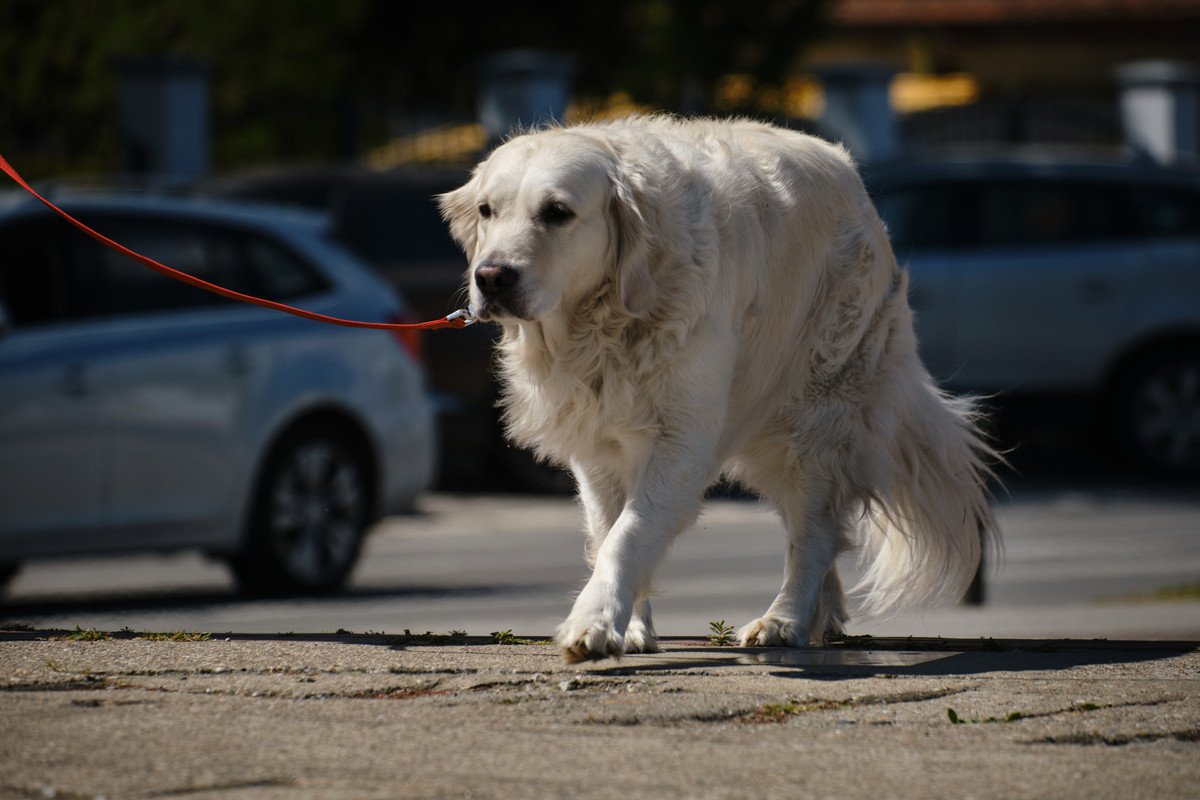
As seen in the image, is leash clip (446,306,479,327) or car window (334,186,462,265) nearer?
leash clip (446,306,479,327)

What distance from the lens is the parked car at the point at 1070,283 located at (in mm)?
12977

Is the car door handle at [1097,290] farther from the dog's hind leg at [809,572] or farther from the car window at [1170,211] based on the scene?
the dog's hind leg at [809,572]

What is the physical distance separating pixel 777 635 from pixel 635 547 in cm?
62

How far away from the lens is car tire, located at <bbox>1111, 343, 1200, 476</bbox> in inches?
523

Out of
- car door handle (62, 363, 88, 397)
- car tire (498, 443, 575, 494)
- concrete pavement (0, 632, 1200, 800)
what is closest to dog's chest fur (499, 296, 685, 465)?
concrete pavement (0, 632, 1200, 800)

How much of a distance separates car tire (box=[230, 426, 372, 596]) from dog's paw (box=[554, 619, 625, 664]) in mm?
4810

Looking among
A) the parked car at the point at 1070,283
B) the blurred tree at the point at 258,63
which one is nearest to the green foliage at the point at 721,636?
the parked car at the point at 1070,283

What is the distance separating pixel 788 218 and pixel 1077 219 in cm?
852

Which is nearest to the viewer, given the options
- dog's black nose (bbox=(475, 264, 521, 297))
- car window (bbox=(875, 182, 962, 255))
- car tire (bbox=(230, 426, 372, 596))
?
dog's black nose (bbox=(475, 264, 521, 297))

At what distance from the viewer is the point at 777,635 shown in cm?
499

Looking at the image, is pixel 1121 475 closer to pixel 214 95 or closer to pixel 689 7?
pixel 689 7

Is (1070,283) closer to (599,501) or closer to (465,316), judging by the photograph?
(599,501)

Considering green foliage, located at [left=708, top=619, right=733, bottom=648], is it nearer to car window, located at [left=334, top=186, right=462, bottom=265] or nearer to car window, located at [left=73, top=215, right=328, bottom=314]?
car window, located at [left=73, top=215, right=328, bottom=314]

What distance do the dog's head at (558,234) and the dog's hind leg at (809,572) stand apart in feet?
2.64
